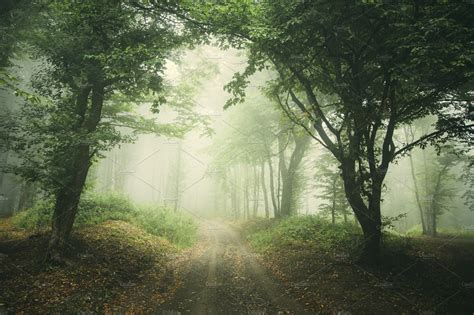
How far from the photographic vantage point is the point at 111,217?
17.2m

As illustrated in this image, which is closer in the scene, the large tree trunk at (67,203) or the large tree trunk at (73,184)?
the large tree trunk at (73,184)

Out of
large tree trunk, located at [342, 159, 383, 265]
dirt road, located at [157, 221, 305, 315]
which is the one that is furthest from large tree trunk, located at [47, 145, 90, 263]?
large tree trunk, located at [342, 159, 383, 265]

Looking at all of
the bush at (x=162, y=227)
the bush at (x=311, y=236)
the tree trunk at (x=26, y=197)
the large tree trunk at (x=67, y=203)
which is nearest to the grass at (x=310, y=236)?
the bush at (x=311, y=236)

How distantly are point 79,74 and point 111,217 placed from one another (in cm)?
948

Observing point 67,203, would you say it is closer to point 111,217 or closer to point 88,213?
point 88,213

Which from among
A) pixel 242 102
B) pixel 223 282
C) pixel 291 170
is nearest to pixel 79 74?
pixel 242 102

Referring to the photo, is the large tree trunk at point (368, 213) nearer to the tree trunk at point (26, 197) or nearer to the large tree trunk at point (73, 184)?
the large tree trunk at point (73, 184)

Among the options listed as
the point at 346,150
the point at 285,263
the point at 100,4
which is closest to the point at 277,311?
the point at 285,263

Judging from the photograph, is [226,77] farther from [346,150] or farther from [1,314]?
[1,314]

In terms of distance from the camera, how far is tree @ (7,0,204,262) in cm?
938

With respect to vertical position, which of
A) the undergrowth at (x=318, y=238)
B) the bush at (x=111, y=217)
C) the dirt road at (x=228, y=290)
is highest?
the bush at (x=111, y=217)

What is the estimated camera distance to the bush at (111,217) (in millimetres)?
15864

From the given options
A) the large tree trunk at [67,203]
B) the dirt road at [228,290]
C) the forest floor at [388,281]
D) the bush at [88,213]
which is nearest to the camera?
the forest floor at [388,281]

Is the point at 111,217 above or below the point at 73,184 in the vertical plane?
below
